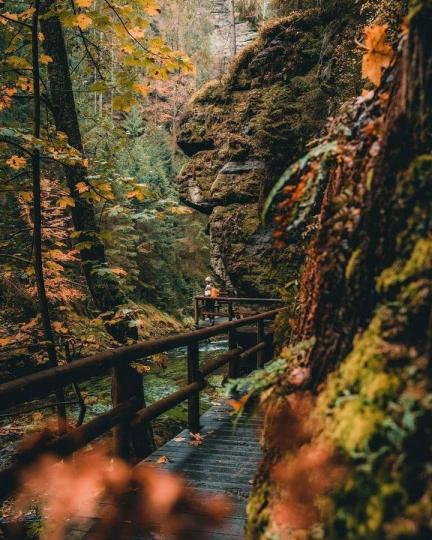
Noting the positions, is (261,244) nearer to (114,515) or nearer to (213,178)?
(213,178)

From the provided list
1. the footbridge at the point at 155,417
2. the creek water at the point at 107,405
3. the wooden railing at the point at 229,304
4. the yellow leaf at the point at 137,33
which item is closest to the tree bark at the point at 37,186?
the yellow leaf at the point at 137,33

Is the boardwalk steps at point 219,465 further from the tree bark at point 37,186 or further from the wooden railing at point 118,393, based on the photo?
the tree bark at point 37,186

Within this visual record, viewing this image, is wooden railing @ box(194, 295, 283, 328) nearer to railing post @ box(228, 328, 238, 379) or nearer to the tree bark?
railing post @ box(228, 328, 238, 379)

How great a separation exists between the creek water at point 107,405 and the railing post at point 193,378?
2141 millimetres

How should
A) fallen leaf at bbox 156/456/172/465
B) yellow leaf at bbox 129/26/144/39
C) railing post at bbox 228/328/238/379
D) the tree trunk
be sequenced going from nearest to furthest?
1. fallen leaf at bbox 156/456/172/465
2. yellow leaf at bbox 129/26/144/39
3. the tree trunk
4. railing post at bbox 228/328/238/379

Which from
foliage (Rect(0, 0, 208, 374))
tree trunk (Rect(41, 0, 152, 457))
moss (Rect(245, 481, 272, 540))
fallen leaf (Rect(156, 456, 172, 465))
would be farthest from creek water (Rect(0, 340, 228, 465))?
moss (Rect(245, 481, 272, 540))

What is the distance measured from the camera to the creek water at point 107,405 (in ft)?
27.3

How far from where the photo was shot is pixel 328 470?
1298 millimetres

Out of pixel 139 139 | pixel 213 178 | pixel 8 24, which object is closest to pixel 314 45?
pixel 213 178

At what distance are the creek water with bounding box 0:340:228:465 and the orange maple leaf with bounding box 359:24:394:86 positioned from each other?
5503 mm

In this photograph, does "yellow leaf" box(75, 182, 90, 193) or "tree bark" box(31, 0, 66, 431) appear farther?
"yellow leaf" box(75, 182, 90, 193)

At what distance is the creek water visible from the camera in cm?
834

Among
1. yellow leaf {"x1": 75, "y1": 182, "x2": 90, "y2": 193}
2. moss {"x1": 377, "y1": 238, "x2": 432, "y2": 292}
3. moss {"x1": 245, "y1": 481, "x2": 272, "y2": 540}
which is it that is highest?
yellow leaf {"x1": 75, "y1": 182, "x2": 90, "y2": 193}

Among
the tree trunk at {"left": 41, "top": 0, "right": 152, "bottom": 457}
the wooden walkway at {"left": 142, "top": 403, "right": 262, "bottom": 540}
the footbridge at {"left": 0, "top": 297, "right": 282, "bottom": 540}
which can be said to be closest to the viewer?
the footbridge at {"left": 0, "top": 297, "right": 282, "bottom": 540}
